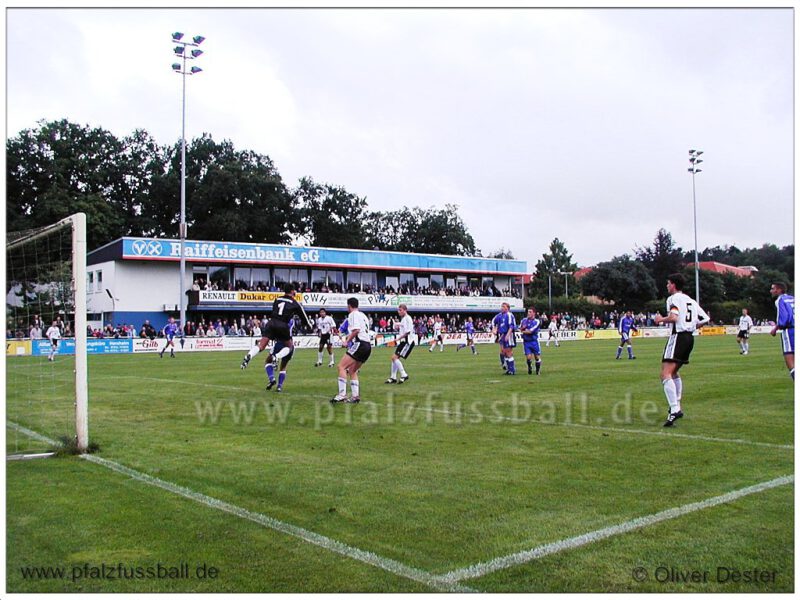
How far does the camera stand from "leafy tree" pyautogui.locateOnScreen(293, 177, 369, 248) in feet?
265

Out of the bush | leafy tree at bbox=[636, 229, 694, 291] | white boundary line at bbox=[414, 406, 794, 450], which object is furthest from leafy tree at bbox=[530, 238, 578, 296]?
white boundary line at bbox=[414, 406, 794, 450]

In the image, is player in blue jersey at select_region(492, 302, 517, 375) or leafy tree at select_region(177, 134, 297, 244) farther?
leafy tree at select_region(177, 134, 297, 244)

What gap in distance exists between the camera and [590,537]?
5.36 m

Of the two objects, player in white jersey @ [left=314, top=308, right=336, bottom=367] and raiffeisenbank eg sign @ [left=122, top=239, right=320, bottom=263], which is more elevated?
Answer: raiffeisenbank eg sign @ [left=122, top=239, right=320, bottom=263]

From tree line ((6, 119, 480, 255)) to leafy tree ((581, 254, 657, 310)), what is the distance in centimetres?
2823

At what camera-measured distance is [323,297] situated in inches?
2291

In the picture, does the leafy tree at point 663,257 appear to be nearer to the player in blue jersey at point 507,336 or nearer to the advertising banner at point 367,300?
the advertising banner at point 367,300

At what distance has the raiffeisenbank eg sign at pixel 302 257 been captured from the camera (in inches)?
2036

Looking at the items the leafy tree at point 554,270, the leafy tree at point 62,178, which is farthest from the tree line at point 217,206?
the leafy tree at point 554,270

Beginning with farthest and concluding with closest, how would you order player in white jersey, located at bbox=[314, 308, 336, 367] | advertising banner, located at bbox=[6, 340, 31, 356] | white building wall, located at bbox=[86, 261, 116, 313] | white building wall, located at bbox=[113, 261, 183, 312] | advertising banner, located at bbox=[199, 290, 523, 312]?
advertising banner, located at bbox=[199, 290, 523, 312], white building wall, located at bbox=[86, 261, 116, 313], white building wall, located at bbox=[113, 261, 183, 312], advertising banner, located at bbox=[6, 340, 31, 356], player in white jersey, located at bbox=[314, 308, 336, 367]

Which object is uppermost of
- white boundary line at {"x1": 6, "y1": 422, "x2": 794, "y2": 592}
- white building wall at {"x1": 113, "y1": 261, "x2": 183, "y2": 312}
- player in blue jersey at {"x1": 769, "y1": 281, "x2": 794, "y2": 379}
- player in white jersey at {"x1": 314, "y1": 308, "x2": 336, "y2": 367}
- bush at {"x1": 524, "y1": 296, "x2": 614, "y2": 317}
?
white building wall at {"x1": 113, "y1": 261, "x2": 183, "y2": 312}

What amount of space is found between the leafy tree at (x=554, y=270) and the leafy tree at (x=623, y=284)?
22.4 m

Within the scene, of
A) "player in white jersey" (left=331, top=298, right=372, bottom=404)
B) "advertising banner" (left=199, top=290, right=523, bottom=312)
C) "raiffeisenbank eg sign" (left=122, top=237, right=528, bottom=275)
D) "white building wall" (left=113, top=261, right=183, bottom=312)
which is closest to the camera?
"player in white jersey" (left=331, top=298, right=372, bottom=404)

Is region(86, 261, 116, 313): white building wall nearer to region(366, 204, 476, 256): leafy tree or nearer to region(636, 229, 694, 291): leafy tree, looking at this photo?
region(366, 204, 476, 256): leafy tree
